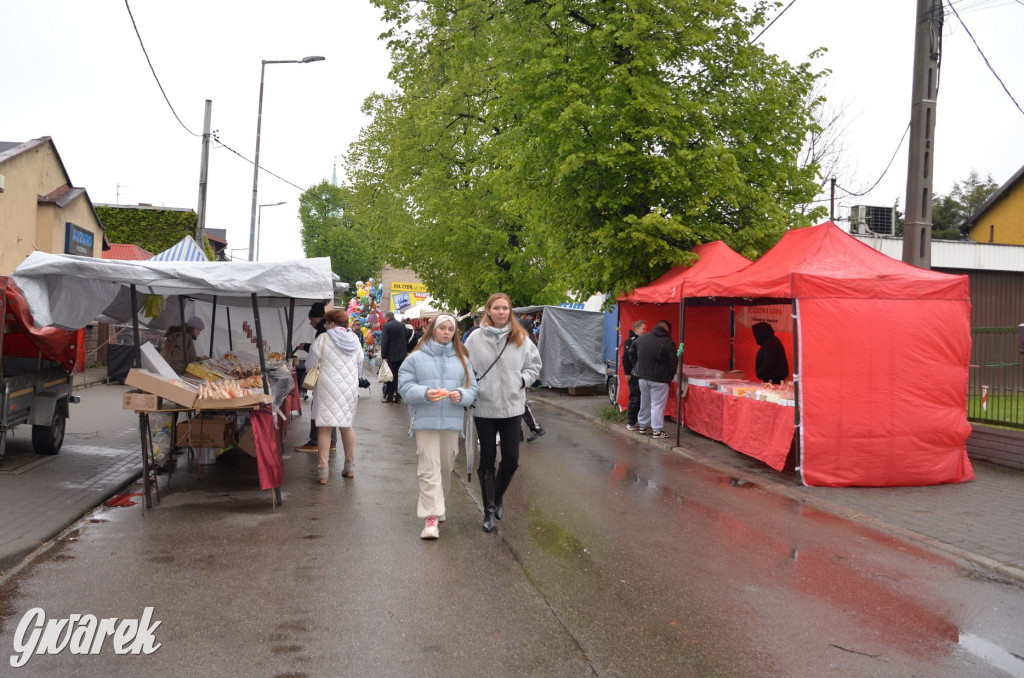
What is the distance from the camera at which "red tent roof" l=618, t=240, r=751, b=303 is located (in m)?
12.2

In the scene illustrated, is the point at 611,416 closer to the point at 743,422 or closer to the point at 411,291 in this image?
the point at 743,422

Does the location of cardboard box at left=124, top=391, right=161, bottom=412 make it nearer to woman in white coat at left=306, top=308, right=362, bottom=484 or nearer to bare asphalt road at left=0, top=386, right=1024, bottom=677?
bare asphalt road at left=0, top=386, right=1024, bottom=677

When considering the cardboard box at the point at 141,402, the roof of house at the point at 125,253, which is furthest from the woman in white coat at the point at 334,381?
the roof of house at the point at 125,253

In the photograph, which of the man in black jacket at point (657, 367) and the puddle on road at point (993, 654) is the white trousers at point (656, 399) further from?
the puddle on road at point (993, 654)

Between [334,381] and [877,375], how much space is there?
599 centimetres

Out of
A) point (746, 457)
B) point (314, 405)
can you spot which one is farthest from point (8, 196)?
point (746, 457)

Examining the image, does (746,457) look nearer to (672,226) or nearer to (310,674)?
(672,226)

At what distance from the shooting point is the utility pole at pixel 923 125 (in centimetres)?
1047

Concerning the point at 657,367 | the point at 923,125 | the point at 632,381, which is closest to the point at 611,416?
the point at 632,381

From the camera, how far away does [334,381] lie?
858cm

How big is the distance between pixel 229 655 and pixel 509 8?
13.6 m

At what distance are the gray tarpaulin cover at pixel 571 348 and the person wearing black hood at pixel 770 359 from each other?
9.26 metres

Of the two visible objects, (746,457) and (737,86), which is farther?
(737,86)

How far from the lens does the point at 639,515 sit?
7559 mm
